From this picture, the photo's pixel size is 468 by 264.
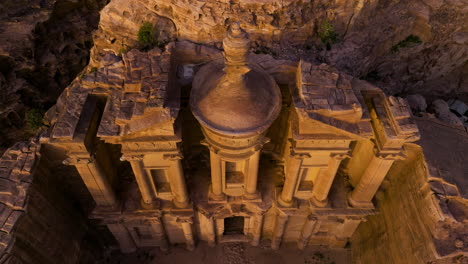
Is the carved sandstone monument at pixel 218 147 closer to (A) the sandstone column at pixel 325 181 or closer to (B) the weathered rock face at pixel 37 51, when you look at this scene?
(A) the sandstone column at pixel 325 181

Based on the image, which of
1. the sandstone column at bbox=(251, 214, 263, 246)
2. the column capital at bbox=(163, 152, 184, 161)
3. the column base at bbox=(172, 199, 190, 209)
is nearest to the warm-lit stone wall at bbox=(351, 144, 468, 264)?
the sandstone column at bbox=(251, 214, 263, 246)

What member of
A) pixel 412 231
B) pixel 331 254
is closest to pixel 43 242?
pixel 331 254

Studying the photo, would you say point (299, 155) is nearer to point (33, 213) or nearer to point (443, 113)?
point (33, 213)

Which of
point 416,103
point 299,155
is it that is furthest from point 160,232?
point 416,103

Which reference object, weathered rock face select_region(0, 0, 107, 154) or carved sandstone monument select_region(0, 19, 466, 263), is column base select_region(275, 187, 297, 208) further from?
weathered rock face select_region(0, 0, 107, 154)

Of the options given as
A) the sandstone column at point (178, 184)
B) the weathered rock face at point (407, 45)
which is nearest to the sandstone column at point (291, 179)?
the sandstone column at point (178, 184)

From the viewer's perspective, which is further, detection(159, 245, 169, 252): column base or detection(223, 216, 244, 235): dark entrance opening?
detection(223, 216, 244, 235): dark entrance opening
